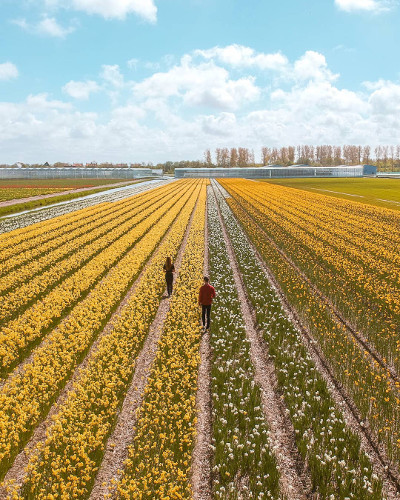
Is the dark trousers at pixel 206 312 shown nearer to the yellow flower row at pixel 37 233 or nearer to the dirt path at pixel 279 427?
the dirt path at pixel 279 427

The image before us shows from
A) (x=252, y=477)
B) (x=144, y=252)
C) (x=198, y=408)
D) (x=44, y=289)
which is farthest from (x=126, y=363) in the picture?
(x=144, y=252)

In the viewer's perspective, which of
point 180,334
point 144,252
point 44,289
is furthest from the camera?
point 144,252

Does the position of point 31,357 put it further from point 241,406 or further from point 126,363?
point 241,406

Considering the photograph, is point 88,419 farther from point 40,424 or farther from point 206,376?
point 206,376

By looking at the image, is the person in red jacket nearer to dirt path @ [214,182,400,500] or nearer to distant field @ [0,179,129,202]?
dirt path @ [214,182,400,500]

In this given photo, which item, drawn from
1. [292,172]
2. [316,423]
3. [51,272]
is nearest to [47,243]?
[51,272]

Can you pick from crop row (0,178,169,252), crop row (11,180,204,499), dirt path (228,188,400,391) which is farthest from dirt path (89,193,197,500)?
crop row (0,178,169,252)

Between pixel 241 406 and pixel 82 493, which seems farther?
pixel 241 406

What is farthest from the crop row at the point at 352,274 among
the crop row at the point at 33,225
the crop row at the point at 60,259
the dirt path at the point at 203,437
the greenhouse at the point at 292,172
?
the greenhouse at the point at 292,172
